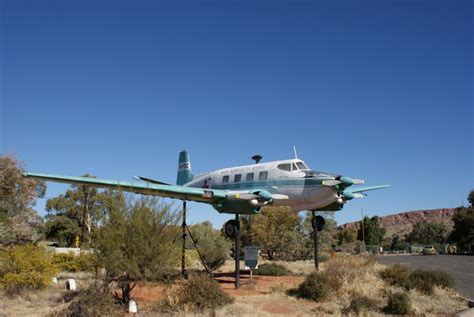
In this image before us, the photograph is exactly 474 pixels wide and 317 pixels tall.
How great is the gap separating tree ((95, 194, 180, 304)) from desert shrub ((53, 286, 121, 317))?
0.79 m

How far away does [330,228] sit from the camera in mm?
52344

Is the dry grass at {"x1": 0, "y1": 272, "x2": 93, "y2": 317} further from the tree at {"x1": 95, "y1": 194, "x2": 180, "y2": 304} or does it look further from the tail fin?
the tail fin

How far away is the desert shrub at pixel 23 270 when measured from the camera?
17.0 m

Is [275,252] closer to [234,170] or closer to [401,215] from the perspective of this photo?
[234,170]

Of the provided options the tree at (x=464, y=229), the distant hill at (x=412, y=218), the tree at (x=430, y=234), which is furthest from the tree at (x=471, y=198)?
the distant hill at (x=412, y=218)

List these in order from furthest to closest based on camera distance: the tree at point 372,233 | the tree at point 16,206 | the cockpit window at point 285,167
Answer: the tree at point 372,233 → the tree at point 16,206 → the cockpit window at point 285,167

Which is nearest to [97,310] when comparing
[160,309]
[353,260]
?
[160,309]

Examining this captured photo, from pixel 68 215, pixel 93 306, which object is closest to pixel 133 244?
pixel 93 306

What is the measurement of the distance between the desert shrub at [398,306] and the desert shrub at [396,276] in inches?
182

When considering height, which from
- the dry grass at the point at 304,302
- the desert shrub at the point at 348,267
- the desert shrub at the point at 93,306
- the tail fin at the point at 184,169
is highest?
the tail fin at the point at 184,169

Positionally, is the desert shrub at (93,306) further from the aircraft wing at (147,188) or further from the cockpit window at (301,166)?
the cockpit window at (301,166)

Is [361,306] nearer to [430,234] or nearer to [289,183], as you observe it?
[289,183]

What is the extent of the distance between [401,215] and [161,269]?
180696 millimetres

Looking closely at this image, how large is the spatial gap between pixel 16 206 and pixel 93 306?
22.7m
